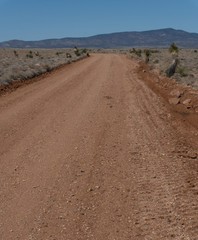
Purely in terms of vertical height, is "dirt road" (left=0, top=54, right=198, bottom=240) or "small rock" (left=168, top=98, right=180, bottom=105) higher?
"dirt road" (left=0, top=54, right=198, bottom=240)

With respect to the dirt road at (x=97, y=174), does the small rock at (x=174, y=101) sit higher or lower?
lower

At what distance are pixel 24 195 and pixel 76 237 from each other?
4.85ft

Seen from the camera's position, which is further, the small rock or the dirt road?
A: the small rock

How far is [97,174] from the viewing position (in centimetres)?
581

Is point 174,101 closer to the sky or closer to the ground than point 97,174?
closer to the ground

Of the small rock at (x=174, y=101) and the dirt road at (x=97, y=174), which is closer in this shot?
the dirt road at (x=97, y=174)

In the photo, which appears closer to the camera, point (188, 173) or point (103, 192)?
point (103, 192)

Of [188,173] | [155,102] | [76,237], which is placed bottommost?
[155,102]

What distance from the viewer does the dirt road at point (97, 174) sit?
168 inches

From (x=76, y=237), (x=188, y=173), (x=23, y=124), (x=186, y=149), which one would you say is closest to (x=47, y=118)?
(x=23, y=124)

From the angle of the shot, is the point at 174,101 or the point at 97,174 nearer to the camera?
the point at 97,174

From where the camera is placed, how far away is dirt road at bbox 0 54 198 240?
14.0 ft

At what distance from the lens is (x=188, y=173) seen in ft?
19.3

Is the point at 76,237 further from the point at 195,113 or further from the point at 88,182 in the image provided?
the point at 195,113
